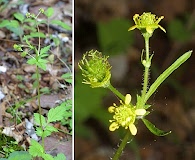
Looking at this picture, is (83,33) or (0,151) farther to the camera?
(83,33)

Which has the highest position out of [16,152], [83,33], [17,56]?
[83,33]

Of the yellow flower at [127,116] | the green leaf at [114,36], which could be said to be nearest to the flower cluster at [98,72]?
the yellow flower at [127,116]

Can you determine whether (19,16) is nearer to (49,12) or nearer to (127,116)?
(49,12)

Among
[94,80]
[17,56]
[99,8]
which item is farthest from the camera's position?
[99,8]

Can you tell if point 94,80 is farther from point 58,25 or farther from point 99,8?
point 99,8

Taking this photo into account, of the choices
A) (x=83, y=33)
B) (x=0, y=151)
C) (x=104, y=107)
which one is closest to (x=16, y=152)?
(x=0, y=151)

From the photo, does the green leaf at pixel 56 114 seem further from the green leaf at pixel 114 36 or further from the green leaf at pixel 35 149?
the green leaf at pixel 114 36
